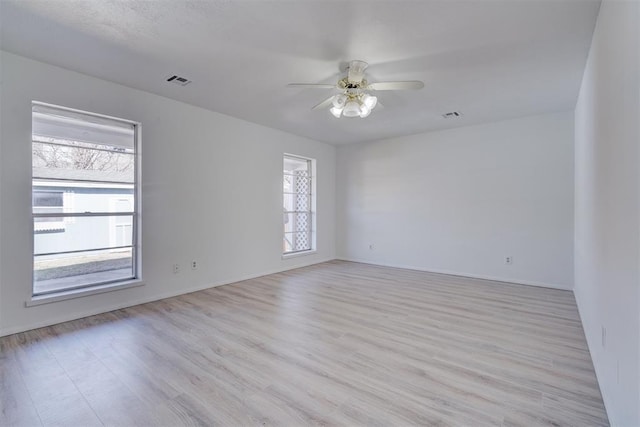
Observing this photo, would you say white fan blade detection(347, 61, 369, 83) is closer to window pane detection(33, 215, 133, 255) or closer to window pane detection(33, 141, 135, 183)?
window pane detection(33, 141, 135, 183)

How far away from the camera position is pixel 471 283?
15.7ft

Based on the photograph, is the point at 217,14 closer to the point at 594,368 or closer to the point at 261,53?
the point at 261,53

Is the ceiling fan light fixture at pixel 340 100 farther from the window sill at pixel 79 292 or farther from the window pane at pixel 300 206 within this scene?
the window pane at pixel 300 206

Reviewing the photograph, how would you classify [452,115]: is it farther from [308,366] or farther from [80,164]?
[80,164]

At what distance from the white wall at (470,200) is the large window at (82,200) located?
14.4 ft

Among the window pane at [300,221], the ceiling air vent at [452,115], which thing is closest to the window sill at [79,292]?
the window pane at [300,221]

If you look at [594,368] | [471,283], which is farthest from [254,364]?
[471,283]

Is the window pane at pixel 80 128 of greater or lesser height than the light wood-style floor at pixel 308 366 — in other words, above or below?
above

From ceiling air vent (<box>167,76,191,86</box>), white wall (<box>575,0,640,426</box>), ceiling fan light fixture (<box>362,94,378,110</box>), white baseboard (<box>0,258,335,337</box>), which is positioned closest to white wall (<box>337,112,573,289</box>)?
white wall (<box>575,0,640,426</box>)

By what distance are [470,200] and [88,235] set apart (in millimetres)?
5675

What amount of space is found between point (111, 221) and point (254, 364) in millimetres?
2661

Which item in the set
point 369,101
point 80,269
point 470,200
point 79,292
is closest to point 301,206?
point 470,200

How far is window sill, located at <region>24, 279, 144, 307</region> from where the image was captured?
2.98 meters

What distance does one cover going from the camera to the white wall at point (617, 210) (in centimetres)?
127
